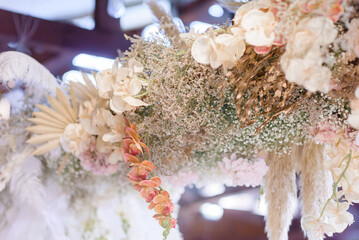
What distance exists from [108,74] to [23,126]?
56cm

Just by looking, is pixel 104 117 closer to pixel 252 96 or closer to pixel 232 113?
pixel 232 113

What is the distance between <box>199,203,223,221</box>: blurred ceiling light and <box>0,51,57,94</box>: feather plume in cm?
274

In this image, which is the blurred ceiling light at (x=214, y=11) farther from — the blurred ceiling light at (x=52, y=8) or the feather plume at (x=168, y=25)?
the feather plume at (x=168, y=25)

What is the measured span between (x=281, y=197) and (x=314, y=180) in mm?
133

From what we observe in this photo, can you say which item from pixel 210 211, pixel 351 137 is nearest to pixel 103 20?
pixel 210 211

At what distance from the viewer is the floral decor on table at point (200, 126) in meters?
0.77

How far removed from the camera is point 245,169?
1322 mm

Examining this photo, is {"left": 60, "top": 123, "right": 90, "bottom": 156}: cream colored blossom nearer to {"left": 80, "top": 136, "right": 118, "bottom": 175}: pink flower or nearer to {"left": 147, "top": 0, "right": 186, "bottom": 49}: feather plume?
{"left": 80, "top": 136, "right": 118, "bottom": 175}: pink flower

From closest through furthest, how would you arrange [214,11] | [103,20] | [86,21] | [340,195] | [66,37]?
[340,195]
[66,37]
[103,20]
[86,21]
[214,11]

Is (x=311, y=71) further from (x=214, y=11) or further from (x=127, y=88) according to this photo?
(x=214, y=11)

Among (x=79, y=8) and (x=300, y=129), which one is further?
(x=79, y=8)

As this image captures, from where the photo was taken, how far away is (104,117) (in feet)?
3.97

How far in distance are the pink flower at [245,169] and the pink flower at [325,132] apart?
0.98 feet

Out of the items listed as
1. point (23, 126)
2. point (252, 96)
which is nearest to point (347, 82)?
point (252, 96)
